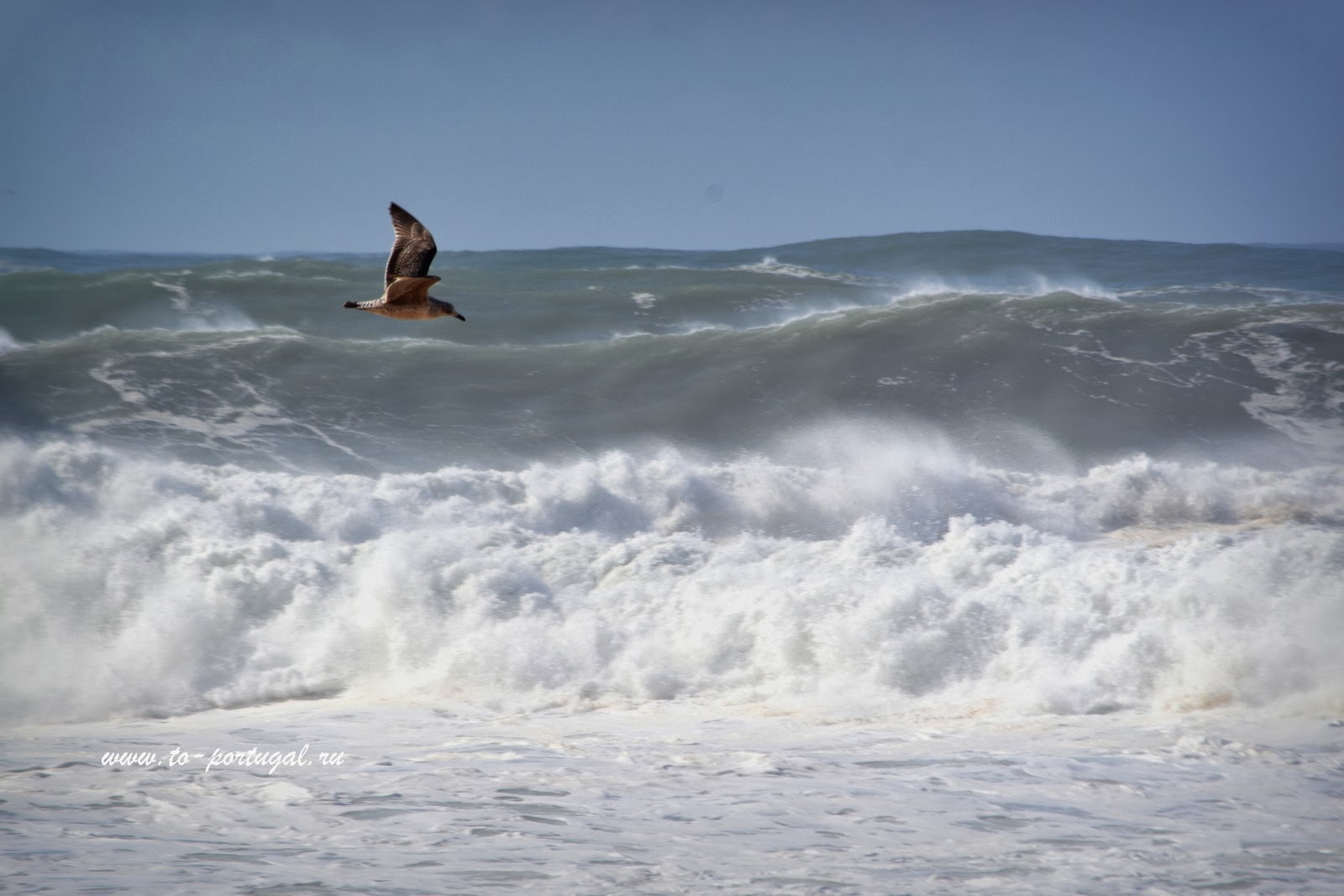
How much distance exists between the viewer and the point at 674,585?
25.4 feet

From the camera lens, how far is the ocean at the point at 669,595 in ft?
15.5

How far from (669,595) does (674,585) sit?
0.13 m

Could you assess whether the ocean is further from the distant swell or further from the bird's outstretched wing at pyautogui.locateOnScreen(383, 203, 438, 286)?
the bird's outstretched wing at pyautogui.locateOnScreen(383, 203, 438, 286)

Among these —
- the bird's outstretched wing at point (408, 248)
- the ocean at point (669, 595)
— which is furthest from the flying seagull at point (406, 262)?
the ocean at point (669, 595)


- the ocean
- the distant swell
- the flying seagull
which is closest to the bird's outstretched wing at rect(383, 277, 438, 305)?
the flying seagull

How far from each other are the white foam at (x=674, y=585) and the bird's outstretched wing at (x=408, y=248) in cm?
256

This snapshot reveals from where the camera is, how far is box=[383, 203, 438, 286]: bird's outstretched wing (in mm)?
5496

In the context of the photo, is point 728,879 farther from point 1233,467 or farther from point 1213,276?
point 1213,276

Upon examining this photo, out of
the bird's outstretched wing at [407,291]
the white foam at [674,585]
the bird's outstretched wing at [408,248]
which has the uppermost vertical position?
the bird's outstretched wing at [408,248]

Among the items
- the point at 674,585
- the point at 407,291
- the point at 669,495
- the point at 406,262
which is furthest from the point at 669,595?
the point at 406,262

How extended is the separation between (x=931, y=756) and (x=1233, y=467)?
5.76 metres

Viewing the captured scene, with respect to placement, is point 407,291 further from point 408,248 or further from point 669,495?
point 669,495

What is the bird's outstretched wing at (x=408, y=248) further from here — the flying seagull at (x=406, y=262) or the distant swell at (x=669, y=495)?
the distant swell at (x=669, y=495)

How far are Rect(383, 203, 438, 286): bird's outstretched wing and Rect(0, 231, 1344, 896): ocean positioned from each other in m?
2.37
